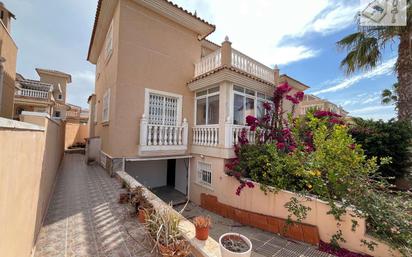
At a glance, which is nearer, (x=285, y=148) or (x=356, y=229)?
(x=356, y=229)

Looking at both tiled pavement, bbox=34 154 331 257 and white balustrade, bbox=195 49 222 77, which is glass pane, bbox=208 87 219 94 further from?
tiled pavement, bbox=34 154 331 257

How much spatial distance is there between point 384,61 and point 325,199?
1017 cm

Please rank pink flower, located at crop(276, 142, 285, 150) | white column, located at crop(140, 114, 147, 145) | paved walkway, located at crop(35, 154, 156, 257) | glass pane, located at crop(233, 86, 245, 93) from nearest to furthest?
paved walkway, located at crop(35, 154, 156, 257) < pink flower, located at crop(276, 142, 285, 150) < white column, located at crop(140, 114, 147, 145) < glass pane, located at crop(233, 86, 245, 93)

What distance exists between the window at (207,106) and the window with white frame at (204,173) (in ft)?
7.63

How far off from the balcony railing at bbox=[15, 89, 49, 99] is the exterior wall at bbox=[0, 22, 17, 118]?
1680 centimetres

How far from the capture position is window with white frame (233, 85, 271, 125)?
371 inches

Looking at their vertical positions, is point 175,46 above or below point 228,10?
below

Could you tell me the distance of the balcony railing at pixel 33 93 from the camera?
22.7m

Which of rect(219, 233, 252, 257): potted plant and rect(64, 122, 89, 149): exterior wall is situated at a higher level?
rect(64, 122, 89, 149): exterior wall

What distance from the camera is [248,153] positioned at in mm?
8242

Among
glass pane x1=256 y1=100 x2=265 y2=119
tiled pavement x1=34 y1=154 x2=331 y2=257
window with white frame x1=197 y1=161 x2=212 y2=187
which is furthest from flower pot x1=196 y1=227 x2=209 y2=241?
glass pane x1=256 y1=100 x2=265 y2=119

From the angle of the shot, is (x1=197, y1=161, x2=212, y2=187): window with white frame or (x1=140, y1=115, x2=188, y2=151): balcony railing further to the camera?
(x1=197, y1=161, x2=212, y2=187): window with white frame

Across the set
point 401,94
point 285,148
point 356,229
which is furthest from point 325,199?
point 401,94

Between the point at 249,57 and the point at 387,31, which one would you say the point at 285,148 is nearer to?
the point at 249,57
